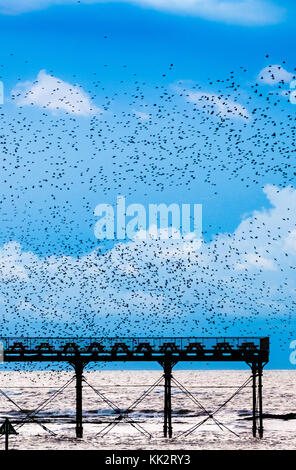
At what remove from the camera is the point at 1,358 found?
52.9 meters

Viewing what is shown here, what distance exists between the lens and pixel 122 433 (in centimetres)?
5988

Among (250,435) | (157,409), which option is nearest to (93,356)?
(250,435)

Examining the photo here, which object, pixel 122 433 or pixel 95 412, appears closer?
pixel 122 433

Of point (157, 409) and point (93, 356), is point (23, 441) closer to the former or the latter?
point (93, 356)

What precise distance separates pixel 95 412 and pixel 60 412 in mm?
4294
